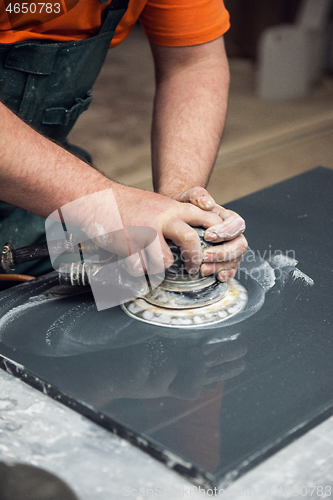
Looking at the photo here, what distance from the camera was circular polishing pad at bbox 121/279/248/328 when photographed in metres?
1.01

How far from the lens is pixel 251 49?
5949 mm

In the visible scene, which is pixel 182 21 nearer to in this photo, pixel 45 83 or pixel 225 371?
pixel 45 83

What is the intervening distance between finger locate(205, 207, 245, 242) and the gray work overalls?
1.99 feet

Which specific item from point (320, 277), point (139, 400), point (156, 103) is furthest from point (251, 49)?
point (139, 400)

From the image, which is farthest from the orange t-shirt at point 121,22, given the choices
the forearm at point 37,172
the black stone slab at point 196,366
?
the black stone slab at point 196,366

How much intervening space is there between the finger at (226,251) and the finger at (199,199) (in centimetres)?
9

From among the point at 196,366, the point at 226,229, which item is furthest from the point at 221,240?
the point at 196,366

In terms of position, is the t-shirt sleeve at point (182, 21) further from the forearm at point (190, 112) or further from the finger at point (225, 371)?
the finger at point (225, 371)

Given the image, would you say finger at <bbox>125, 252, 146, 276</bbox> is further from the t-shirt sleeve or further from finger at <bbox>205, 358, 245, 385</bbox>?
the t-shirt sleeve

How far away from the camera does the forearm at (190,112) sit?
1416 mm

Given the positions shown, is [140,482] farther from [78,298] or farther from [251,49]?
[251,49]

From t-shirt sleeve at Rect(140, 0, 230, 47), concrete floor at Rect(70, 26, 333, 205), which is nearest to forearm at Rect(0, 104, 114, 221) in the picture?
t-shirt sleeve at Rect(140, 0, 230, 47)

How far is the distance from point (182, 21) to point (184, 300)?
86cm

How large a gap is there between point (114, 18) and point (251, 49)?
5.10 m
